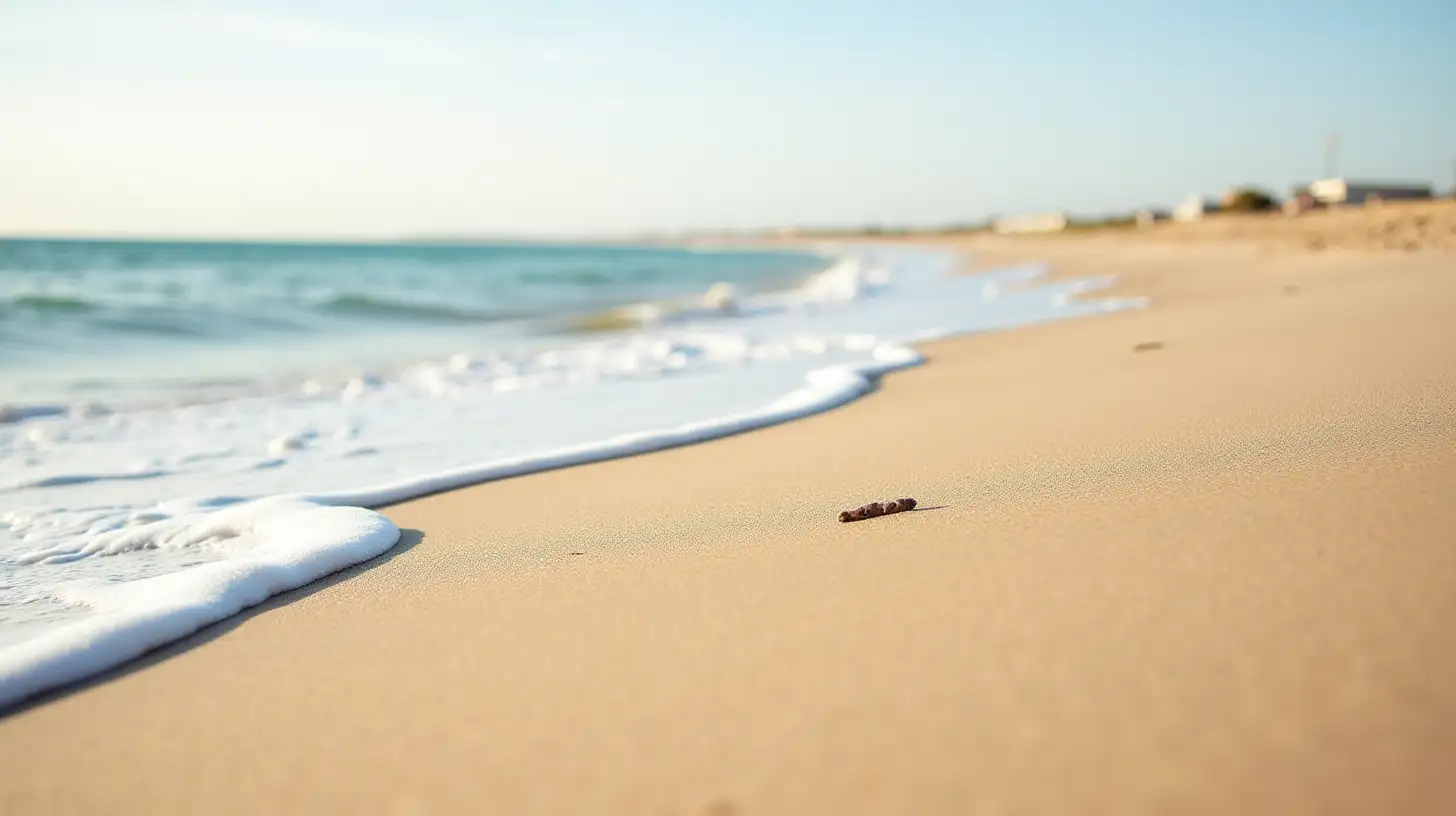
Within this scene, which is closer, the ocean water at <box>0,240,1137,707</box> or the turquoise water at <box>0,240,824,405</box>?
the ocean water at <box>0,240,1137,707</box>

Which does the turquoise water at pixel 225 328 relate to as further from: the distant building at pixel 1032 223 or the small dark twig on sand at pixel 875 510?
the distant building at pixel 1032 223

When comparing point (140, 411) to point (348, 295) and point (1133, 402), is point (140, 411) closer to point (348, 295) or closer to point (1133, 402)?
point (1133, 402)

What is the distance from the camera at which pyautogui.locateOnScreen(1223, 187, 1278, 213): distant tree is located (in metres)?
53.0

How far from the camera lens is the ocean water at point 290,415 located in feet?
9.00

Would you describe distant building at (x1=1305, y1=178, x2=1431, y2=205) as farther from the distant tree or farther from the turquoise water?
the turquoise water

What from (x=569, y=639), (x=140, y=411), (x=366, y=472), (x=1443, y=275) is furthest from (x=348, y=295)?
(x=569, y=639)

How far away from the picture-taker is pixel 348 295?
758 inches

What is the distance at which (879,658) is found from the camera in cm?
171

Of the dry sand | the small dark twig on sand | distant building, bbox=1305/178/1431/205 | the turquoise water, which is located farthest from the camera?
distant building, bbox=1305/178/1431/205

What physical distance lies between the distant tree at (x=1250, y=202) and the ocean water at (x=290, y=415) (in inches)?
1748

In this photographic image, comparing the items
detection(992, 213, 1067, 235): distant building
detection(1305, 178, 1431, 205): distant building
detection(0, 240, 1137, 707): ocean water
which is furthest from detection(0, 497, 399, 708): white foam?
detection(992, 213, 1067, 235): distant building

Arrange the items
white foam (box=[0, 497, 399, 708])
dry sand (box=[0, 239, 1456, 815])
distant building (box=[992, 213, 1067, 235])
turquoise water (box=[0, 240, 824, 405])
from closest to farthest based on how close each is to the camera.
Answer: dry sand (box=[0, 239, 1456, 815]), white foam (box=[0, 497, 399, 708]), turquoise water (box=[0, 240, 824, 405]), distant building (box=[992, 213, 1067, 235])

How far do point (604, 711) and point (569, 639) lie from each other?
0.37m

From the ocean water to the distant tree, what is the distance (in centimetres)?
4439
